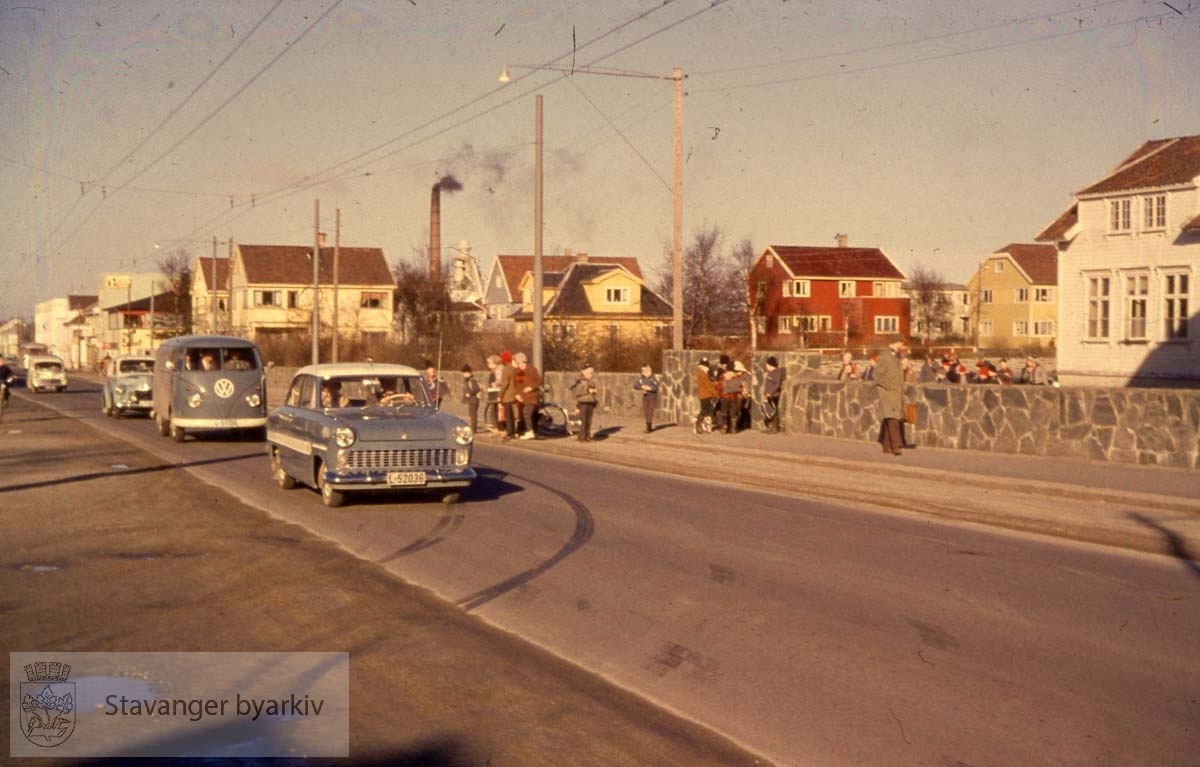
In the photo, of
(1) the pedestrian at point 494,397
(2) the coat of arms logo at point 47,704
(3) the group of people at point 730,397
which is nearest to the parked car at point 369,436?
(2) the coat of arms logo at point 47,704

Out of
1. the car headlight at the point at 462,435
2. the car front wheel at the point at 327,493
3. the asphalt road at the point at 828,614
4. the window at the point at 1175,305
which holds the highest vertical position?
the window at the point at 1175,305

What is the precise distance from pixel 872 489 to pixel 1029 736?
1066cm

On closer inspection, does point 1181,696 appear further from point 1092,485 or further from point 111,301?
point 111,301

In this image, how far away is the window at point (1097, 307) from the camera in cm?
4297

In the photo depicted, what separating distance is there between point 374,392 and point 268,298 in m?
70.5

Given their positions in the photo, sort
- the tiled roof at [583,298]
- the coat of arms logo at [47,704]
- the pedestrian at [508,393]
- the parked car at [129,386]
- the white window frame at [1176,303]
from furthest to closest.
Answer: the tiled roof at [583,298], the white window frame at [1176,303], the parked car at [129,386], the pedestrian at [508,393], the coat of arms logo at [47,704]

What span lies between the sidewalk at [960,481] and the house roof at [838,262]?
51.4 meters

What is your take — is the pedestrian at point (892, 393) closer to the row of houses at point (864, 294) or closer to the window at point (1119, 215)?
the row of houses at point (864, 294)

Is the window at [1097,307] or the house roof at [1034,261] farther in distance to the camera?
the house roof at [1034,261]

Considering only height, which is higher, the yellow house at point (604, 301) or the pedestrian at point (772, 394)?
the yellow house at point (604, 301)

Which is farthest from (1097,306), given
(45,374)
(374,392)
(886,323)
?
(45,374)

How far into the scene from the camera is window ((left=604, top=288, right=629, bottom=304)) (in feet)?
232

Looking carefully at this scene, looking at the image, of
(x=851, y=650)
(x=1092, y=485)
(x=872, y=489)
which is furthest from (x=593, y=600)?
(x=1092, y=485)

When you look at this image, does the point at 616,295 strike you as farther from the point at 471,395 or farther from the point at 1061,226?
the point at 471,395
